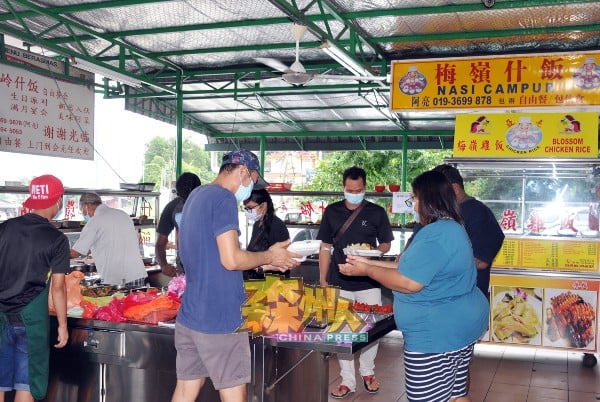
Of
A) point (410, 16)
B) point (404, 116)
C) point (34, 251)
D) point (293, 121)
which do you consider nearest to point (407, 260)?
point (34, 251)

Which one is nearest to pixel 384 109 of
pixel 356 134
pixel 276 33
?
pixel 356 134

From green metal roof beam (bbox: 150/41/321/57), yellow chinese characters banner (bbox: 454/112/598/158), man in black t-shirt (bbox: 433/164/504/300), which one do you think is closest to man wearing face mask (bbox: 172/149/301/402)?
man in black t-shirt (bbox: 433/164/504/300)

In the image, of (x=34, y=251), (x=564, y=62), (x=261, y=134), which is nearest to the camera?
(x=34, y=251)

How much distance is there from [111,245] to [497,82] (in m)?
4.11

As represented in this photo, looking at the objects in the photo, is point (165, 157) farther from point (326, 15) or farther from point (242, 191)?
point (242, 191)

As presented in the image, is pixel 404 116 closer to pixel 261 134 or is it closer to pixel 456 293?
pixel 261 134

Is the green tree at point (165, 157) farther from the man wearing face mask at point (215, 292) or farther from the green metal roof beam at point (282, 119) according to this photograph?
the man wearing face mask at point (215, 292)

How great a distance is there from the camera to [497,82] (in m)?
6.12

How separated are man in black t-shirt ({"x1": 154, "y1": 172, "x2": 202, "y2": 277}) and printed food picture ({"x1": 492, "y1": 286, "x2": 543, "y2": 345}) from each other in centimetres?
306

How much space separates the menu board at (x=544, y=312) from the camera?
5.55 meters

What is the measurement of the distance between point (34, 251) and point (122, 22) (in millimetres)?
5623

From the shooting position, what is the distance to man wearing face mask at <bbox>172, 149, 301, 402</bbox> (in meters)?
2.54

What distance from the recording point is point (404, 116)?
1327cm

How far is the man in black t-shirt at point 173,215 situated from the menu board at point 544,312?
306 cm
